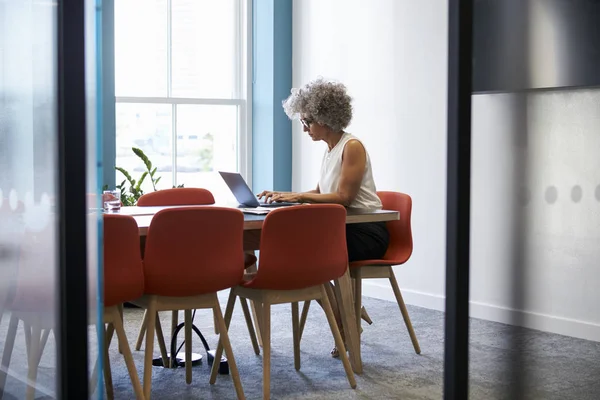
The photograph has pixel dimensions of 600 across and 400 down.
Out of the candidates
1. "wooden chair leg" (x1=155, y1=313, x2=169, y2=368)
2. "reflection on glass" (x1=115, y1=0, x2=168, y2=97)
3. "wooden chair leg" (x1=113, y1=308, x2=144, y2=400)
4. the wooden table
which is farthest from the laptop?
"reflection on glass" (x1=115, y1=0, x2=168, y2=97)

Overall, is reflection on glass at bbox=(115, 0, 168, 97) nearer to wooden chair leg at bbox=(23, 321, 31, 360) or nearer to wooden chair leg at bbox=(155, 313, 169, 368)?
wooden chair leg at bbox=(155, 313, 169, 368)

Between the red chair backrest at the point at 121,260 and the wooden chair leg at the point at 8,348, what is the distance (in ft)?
3.20

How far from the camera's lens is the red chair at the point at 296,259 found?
3732mm

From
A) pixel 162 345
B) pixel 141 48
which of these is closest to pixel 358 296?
pixel 162 345

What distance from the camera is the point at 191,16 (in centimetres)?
729

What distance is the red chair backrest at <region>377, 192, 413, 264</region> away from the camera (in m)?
4.74

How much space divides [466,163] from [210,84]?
526cm

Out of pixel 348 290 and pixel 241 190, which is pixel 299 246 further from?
pixel 241 190

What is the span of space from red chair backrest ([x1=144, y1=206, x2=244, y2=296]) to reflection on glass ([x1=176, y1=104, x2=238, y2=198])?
3.77 m

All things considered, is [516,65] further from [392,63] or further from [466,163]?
[392,63]

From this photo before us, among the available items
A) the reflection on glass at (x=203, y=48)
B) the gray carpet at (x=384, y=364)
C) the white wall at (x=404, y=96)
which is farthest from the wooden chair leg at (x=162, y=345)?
the reflection on glass at (x=203, y=48)

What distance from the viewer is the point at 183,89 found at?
7.29m

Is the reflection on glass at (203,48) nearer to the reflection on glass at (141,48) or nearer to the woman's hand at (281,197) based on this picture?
the reflection on glass at (141,48)

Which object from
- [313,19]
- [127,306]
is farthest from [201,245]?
[313,19]
